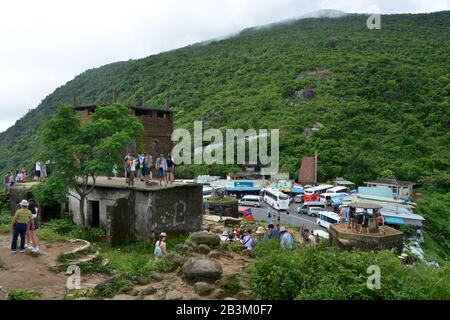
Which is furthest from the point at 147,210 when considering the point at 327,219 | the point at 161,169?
the point at 327,219

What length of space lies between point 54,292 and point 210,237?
4179mm

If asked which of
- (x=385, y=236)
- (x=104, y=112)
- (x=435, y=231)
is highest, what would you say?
(x=104, y=112)

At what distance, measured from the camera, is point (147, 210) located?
1686 centimetres

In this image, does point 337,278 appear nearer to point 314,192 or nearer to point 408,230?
point 408,230

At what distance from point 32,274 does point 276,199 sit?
102ft

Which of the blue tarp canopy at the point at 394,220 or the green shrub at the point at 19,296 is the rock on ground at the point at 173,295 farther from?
the blue tarp canopy at the point at 394,220

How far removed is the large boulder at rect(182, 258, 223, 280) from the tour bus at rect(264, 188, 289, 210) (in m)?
30.8

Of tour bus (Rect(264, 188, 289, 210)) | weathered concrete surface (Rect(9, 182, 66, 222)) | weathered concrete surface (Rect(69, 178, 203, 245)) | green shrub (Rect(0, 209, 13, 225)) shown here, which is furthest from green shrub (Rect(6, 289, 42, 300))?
tour bus (Rect(264, 188, 289, 210))

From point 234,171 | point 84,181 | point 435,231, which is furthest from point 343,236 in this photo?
point 234,171

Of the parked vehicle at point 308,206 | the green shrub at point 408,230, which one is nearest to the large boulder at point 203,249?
the green shrub at point 408,230

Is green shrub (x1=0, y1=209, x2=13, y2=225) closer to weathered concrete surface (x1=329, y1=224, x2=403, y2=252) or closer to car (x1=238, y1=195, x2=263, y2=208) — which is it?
weathered concrete surface (x1=329, y1=224, x2=403, y2=252)
